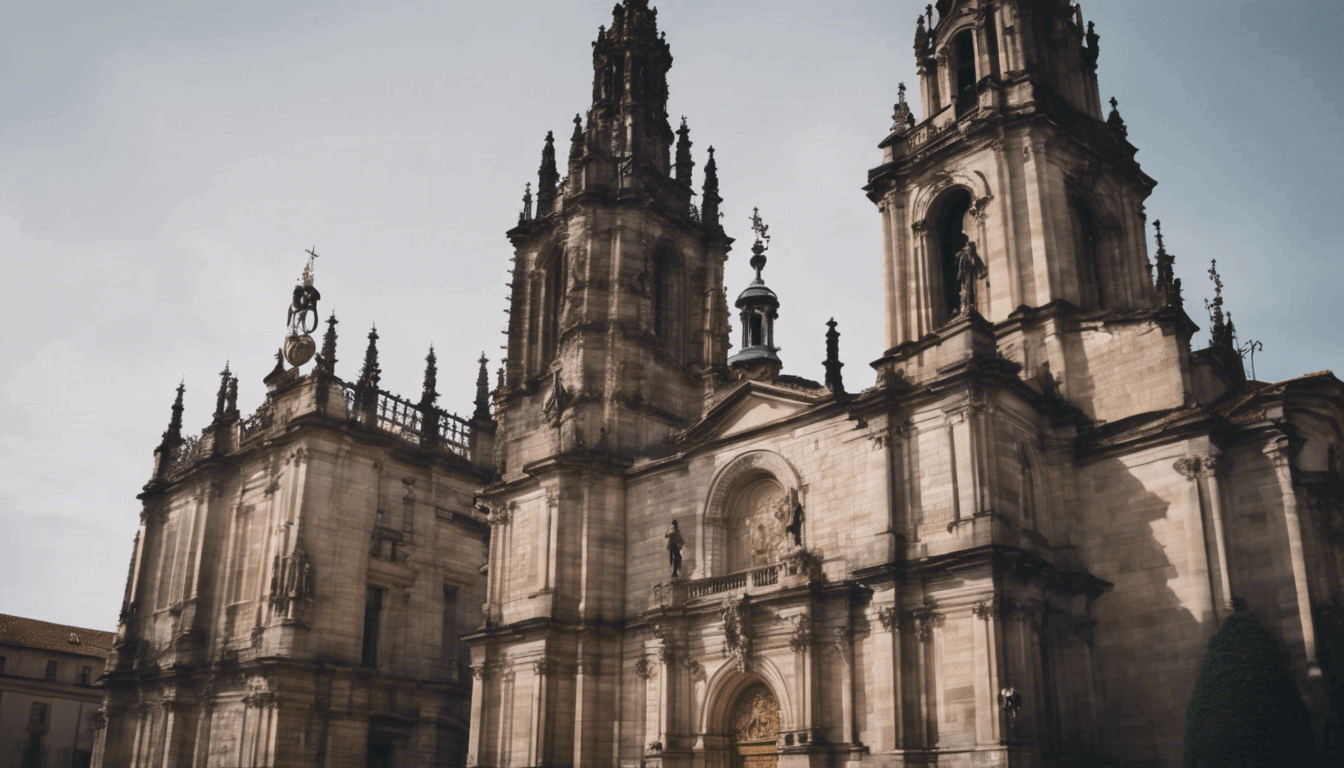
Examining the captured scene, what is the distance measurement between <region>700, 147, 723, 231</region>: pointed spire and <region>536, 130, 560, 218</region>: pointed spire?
5.72 m

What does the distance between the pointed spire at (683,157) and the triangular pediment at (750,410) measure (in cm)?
1259

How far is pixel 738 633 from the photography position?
3288 centimetres

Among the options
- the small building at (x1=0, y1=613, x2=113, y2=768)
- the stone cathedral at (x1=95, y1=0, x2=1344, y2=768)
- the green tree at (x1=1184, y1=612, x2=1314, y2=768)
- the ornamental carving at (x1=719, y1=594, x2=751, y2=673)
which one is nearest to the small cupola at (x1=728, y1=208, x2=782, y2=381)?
the stone cathedral at (x1=95, y1=0, x2=1344, y2=768)

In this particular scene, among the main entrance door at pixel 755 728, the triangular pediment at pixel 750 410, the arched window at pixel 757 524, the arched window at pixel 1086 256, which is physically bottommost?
the main entrance door at pixel 755 728

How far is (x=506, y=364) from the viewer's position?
4394cm

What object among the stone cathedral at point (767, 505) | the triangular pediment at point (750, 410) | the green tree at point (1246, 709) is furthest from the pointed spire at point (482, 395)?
the green tree at point (1246, 709)

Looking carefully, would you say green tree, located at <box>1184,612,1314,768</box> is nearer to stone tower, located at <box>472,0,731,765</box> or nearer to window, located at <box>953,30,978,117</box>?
stone tower, located at <box>472,0,731,765</box>

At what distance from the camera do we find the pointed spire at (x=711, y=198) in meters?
45.8

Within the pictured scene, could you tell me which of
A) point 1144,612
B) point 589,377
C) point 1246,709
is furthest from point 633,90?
point 1246,709

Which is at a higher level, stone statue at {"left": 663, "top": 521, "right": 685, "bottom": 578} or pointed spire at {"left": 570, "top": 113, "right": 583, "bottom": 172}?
pointed spire at {"left": 570, "top": 113, "right": 583, "bottom": 172}

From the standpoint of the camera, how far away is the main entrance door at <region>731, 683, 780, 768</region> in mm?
32562

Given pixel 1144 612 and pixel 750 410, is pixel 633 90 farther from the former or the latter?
pixel 1144 612

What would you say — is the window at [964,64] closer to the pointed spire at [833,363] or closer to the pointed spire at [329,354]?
the pointed spire at [833,363]

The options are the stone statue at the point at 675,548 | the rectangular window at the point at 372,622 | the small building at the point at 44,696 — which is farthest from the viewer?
the small building at the point at 44,696
